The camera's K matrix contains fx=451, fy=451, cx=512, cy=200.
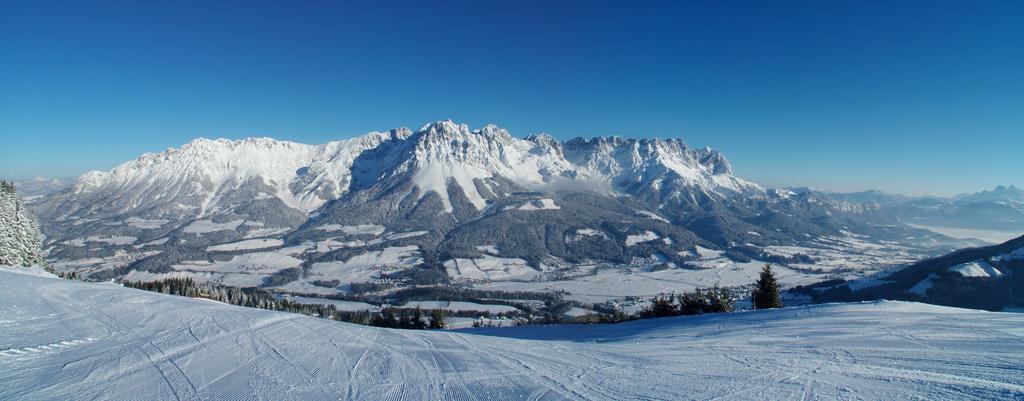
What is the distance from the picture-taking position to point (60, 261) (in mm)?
147250

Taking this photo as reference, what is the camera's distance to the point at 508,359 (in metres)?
13.3

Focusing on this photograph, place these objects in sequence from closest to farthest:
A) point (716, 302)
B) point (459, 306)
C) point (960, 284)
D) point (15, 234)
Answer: point (716, 302), point (15, 234), point (960, 284), point (459, 306)

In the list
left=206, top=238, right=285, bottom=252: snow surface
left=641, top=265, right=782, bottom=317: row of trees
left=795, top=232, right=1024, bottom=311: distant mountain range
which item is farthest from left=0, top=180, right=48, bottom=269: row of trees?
left=206, top=238, right=285, bottom=252: snow surface

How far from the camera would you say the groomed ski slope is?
9.80 m

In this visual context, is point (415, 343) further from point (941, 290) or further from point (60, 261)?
point (60, 261)

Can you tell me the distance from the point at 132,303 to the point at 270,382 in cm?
1618

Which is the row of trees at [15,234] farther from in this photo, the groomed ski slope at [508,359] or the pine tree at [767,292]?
the pine tree at [767,292]

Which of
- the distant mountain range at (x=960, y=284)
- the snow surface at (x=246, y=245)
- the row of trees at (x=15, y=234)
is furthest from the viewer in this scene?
the snow surface at (x=246, y=245)

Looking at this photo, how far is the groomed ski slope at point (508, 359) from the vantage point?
980 cm

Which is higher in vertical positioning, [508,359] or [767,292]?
[767,292]

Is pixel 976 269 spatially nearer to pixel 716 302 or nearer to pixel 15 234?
pixel 716 302

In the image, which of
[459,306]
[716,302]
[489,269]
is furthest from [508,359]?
[489,269]

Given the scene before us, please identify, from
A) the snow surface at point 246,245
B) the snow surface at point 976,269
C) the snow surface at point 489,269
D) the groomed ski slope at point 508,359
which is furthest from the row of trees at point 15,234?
the snow surface at point 246,245

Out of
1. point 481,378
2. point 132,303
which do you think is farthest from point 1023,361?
point 132,303
